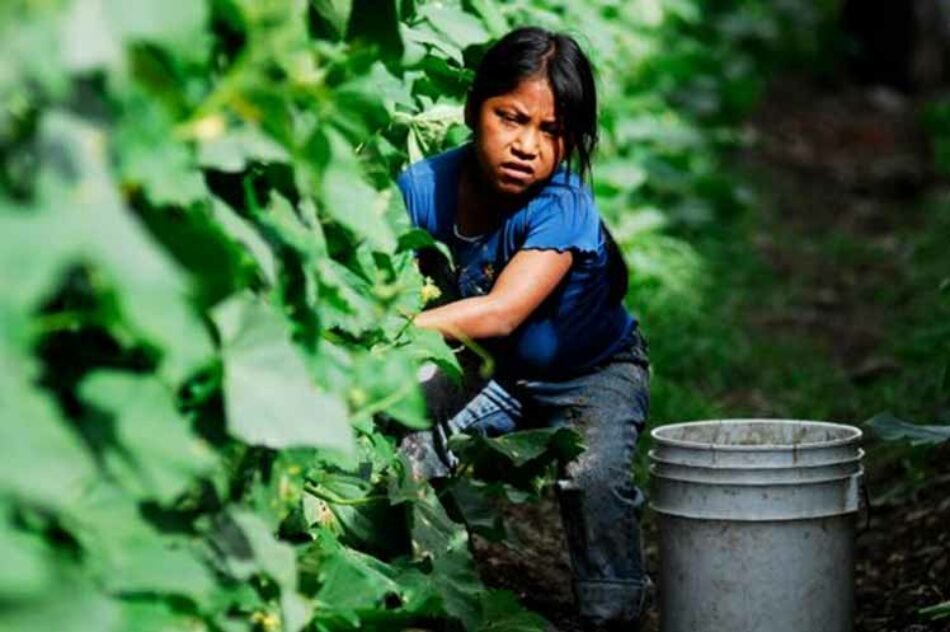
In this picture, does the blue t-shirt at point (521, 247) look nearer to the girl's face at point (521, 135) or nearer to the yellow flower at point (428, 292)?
the girl's face at point (521, 135)

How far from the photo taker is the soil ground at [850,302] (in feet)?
15.1

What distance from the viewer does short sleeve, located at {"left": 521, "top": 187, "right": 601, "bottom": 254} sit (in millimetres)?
3953

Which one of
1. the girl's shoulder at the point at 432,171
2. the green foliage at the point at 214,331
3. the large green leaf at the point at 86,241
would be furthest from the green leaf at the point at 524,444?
the large green leaf at the point at 86,241

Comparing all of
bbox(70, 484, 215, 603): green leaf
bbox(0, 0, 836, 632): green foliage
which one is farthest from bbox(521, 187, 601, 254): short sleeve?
bbox(70, 484, 215, 603): green leaf

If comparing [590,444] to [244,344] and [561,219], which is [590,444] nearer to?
[561,219]

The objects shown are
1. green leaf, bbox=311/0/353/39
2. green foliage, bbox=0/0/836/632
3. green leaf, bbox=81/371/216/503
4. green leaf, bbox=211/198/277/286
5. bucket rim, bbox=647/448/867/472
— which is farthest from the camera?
bucket rim, bbox=647/448/867/472

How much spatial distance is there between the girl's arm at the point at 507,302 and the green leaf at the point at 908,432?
725mm

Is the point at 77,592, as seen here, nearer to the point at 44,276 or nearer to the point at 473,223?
the point at 44,276

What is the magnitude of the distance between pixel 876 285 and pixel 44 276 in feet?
23.1

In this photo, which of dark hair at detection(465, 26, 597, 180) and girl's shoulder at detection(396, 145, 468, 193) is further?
girl's shoulder at detection(396, 145, 468, 193)

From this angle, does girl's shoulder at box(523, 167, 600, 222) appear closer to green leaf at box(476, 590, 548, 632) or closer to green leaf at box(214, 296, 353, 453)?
green leaf at box(476, 590, 548, 632)

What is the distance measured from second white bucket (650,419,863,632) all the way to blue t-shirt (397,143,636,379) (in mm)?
362

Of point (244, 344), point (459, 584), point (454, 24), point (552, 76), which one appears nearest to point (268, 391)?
point (244, 344)

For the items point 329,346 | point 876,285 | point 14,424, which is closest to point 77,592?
point 14,424
